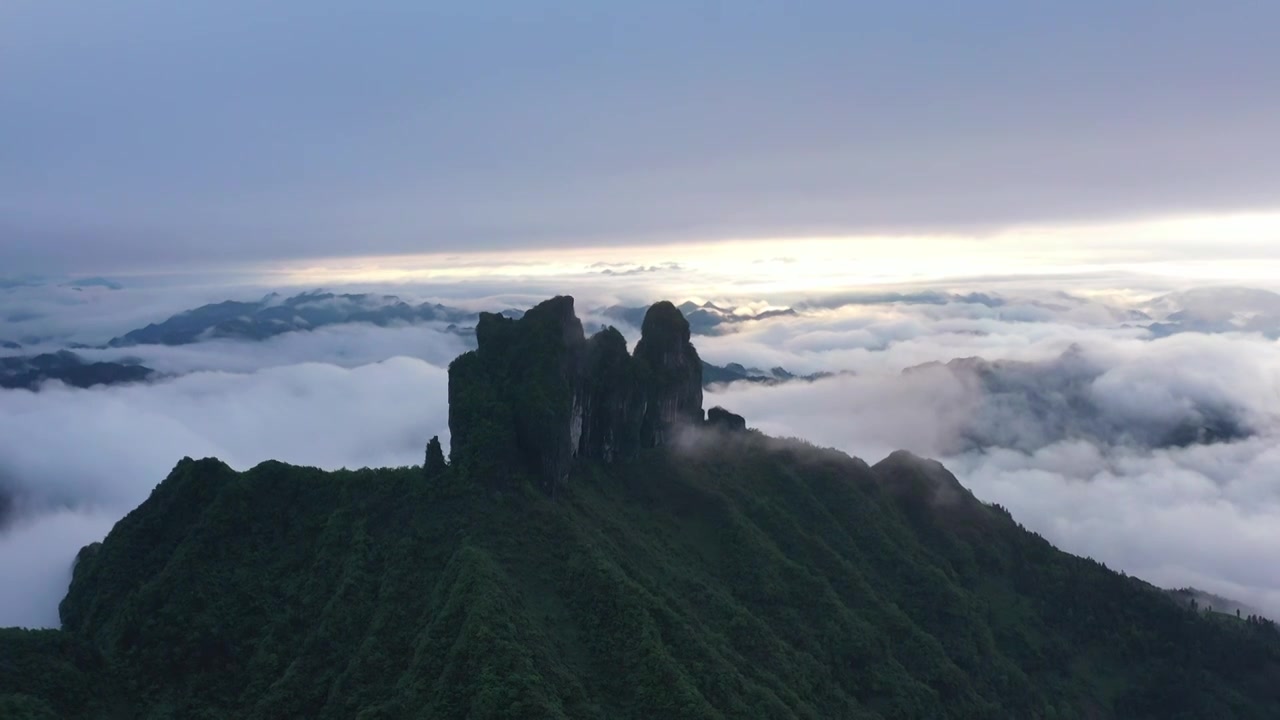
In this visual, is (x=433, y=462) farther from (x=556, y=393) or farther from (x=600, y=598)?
(x=600, y=598)

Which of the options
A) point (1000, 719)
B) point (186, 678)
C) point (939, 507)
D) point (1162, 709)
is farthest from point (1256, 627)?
point (186, 678)

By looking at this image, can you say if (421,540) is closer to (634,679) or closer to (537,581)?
(537,581)

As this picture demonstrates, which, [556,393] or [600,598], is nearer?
[600,598]

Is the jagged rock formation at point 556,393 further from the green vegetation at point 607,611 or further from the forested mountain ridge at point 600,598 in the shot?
the green vegetation at point 607,611

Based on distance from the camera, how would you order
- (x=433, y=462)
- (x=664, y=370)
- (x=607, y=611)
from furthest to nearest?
(x=664, y=370)
(x=433, y=462)
(x=607, y=611)

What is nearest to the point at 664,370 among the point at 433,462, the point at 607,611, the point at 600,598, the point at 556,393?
the point at 556,393

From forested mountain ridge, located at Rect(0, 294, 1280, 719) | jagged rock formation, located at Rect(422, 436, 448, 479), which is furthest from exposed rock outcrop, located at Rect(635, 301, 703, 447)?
jagged rock formation, located at Rect(422, 436, 448, 479)

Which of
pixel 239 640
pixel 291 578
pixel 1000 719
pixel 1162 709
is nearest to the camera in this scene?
pixel 239 640
